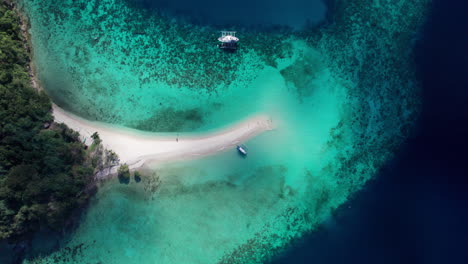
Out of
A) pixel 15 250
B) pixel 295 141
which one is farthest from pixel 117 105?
pixel 295 141

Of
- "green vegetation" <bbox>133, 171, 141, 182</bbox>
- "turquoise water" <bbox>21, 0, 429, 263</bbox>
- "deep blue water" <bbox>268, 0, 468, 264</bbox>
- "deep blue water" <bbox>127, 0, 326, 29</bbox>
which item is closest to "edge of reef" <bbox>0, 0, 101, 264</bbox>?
"turquoise water" <bbox>21, 0, 429, 263</bbox>

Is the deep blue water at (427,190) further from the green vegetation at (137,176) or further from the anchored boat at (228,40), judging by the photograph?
the anchored boat at (228,40)

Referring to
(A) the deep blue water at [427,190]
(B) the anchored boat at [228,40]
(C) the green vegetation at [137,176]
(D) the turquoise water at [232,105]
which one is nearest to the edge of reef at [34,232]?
(D) the turquoise water at [232,105]

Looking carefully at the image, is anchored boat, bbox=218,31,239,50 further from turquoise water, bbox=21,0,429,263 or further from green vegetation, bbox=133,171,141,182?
green vegetation, bbox=133,171,141,182

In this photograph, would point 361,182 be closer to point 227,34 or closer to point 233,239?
point 233,239

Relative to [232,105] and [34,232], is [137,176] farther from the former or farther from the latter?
[232,105]

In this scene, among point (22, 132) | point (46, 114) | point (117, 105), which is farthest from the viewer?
point (117, 105)

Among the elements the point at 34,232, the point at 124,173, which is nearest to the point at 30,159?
the point at 34,232
